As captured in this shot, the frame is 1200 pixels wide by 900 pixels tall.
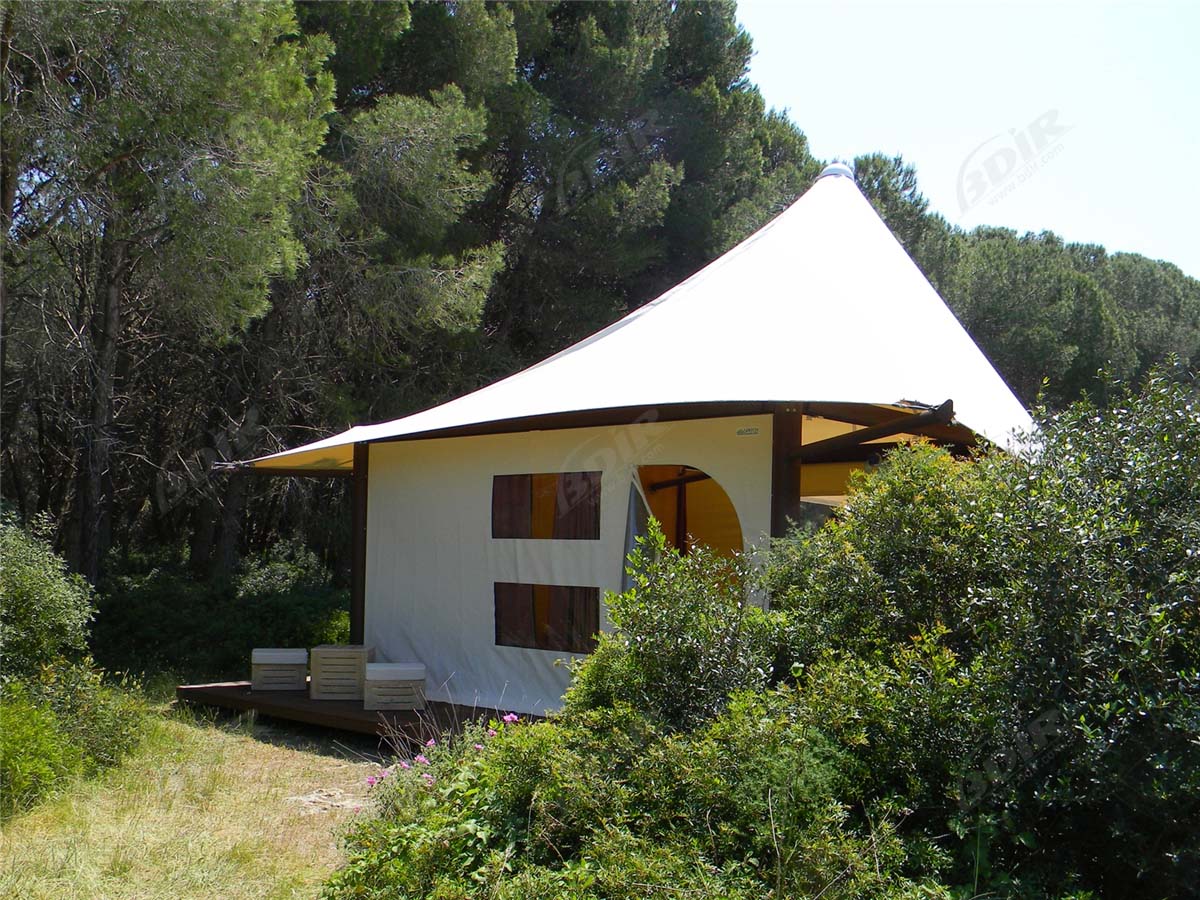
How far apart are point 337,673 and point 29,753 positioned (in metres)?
2.45

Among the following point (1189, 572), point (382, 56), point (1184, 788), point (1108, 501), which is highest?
point (382, 56)

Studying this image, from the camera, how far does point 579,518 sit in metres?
6.30

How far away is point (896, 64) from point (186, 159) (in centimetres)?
491

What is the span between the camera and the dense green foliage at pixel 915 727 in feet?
8.21

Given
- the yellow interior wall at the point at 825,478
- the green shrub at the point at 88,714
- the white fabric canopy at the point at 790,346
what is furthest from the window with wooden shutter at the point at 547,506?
the yellow interior wall at the point at 825,478

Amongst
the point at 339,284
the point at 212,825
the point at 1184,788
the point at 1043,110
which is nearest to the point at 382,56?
the point at 339,284

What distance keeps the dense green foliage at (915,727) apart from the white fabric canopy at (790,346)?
1.79 metres

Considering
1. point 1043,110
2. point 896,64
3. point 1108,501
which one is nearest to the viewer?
point 1108,501

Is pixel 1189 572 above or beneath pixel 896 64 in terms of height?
beneath

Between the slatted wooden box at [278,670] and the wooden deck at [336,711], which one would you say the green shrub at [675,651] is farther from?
the slatted wooden box at [278,670]

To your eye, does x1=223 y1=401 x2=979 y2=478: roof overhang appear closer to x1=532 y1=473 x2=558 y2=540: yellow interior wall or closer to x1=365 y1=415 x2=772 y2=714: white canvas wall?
x1=365 y1=415 x2=772 y2=714: white canvas wall

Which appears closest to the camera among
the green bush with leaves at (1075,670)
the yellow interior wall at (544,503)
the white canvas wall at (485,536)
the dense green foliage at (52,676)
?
the green bush with leaves at (1075,670)

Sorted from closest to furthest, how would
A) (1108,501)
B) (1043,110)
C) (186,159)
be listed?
1. (1108,501)
2. (1043,110)
3. (186,159)

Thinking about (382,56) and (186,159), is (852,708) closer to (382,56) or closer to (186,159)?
(186,159)
